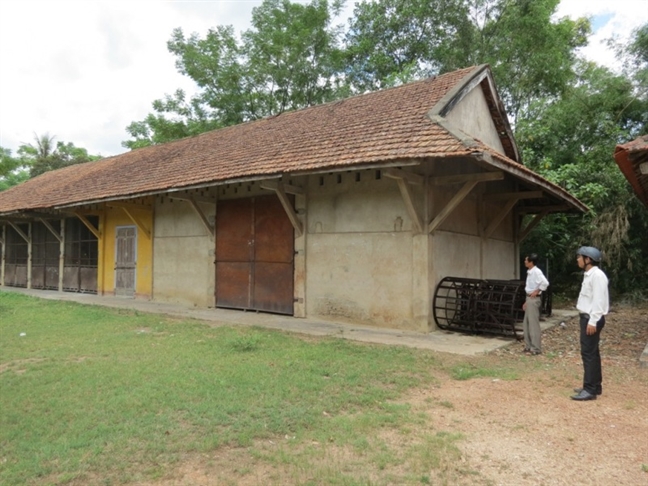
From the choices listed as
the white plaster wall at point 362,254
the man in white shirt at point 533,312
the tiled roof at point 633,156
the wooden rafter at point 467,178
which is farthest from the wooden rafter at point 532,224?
the man in white shirt at point 533,312

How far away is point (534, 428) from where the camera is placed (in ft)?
12.6

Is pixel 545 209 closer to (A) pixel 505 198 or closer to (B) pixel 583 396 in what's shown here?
(A) pixel 505 198

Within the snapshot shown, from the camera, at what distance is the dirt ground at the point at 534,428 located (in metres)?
2.99

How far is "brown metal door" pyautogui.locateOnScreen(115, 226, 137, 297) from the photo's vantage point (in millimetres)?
13603

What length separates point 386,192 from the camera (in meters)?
8.70

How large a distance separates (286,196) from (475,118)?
4598 mm

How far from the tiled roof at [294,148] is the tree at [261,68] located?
354 inches

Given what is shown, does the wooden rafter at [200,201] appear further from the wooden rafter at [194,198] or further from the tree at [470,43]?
the tree at [470,43]

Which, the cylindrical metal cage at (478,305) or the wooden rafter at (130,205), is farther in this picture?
the wooden rafter at (130,205)

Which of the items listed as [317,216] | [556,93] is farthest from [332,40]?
[317,216]

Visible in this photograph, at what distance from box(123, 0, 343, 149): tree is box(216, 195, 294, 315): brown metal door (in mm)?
14237

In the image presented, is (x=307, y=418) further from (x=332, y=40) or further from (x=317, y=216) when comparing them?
(x=332, y=40)

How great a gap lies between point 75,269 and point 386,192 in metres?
11.8

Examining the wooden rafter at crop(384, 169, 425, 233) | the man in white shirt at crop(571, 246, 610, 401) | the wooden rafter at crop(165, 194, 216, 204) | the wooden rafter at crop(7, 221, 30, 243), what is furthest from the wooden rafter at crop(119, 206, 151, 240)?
the man in white shirt at crop(571, 246, 610, 401)
